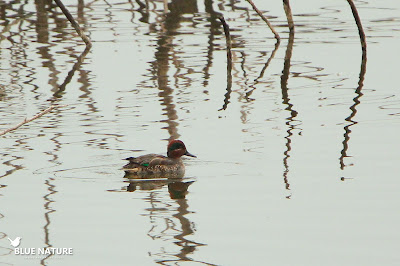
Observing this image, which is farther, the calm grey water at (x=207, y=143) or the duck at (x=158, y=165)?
the duck at (x=158, y=165)

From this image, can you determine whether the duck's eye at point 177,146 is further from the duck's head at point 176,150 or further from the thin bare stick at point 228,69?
the thin bare stick at point 228,69

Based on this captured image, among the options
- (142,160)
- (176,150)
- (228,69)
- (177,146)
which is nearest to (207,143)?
(177,146)

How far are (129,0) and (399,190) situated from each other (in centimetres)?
1688

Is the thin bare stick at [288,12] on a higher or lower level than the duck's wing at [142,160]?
lower

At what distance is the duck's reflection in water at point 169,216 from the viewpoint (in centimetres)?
855

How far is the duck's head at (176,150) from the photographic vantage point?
37.8 feet

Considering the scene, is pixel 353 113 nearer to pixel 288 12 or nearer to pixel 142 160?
pixel 142 160

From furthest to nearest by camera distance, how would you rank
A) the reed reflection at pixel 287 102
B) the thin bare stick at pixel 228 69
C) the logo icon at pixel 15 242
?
the thin bare stick at pixel 228 69
the reed reflection at pixel 287 102
the logo icon at pixel 15 242

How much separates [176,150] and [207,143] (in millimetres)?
1124

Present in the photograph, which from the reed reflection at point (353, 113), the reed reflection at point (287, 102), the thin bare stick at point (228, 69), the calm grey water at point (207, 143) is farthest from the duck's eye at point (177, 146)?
the thin bare stick at point (228, 69)

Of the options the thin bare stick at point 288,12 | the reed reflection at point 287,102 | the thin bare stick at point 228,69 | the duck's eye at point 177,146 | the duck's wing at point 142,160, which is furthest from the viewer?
the thin bare stick at point 288,12

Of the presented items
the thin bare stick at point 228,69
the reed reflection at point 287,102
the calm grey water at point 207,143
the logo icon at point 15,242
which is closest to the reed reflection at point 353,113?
the calm grey water at point 207,143

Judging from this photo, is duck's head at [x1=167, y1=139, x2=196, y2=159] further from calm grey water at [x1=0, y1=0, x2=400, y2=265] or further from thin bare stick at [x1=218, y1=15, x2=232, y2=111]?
thin bare stick at [x1=218, y1=15, x2=232, y2=111]

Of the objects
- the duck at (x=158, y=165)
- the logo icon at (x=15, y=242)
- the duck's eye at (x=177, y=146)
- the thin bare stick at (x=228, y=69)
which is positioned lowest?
the thin bare stick at (x=228, y=69)
